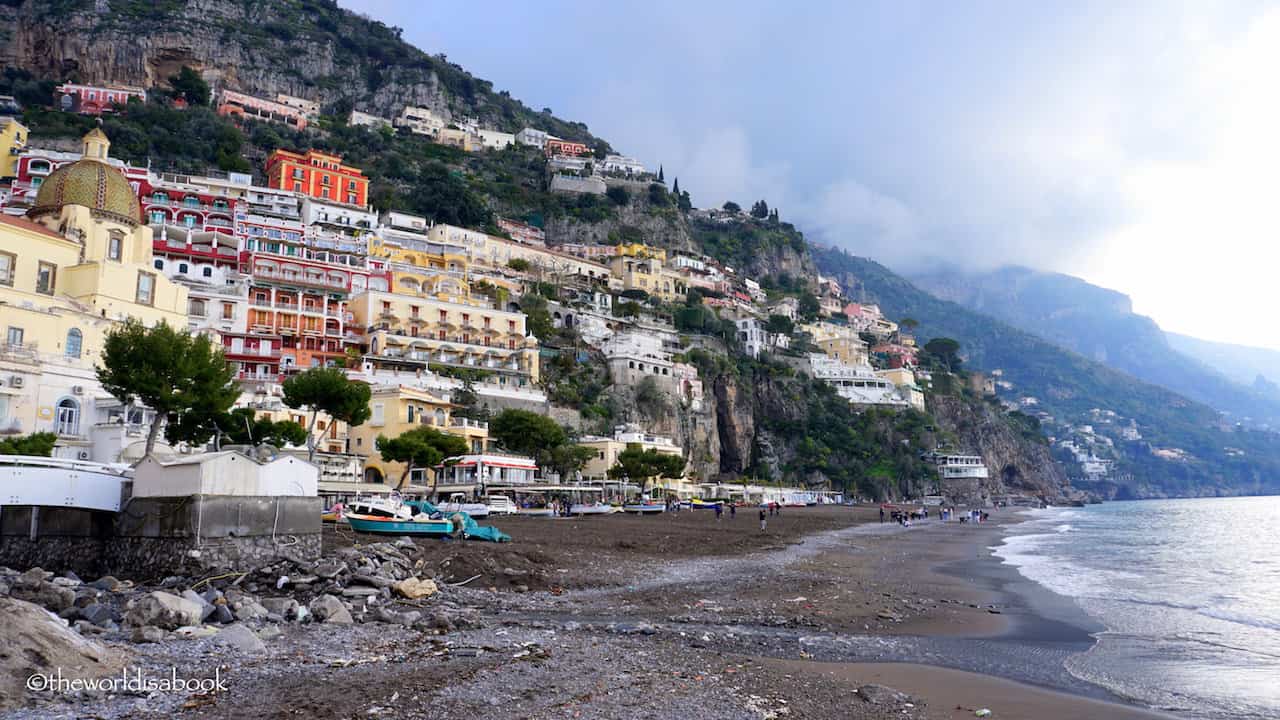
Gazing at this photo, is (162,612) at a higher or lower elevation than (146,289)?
lower

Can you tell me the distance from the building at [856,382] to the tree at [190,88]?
89.4 m

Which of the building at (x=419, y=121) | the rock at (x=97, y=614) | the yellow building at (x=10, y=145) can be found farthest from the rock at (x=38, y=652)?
the building at (x=419, y=121)

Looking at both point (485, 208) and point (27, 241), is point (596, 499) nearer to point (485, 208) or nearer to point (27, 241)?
point (27, 241)

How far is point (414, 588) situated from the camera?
17.8m

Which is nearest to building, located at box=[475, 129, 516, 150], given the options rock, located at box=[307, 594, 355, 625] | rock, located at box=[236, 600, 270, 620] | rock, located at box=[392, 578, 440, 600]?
rock, located at box=[392, 578, 440, 600]

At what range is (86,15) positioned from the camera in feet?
373

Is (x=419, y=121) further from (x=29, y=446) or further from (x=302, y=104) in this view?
(x=29, y=446)

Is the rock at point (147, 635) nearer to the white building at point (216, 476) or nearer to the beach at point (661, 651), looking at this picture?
the beach at point (661, 651)

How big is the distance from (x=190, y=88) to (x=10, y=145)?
33490mm

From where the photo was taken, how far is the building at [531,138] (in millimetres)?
156125

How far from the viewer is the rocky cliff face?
125500mm

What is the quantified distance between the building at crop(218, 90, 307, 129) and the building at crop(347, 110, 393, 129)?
754 cm

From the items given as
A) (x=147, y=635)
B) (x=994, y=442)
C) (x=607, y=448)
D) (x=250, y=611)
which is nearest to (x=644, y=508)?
(x=607, y=448)

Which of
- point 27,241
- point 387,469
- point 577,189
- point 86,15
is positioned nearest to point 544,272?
point 577,189
